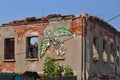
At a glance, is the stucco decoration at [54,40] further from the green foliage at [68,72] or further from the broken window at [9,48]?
the broken window at [9,48]

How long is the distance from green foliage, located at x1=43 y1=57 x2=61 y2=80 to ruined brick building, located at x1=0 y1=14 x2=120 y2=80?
1.53 ft

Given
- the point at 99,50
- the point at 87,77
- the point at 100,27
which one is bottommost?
the point at 87,77

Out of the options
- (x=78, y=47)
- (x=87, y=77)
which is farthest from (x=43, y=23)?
(x=87, y=77)

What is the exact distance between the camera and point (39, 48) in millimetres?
24984

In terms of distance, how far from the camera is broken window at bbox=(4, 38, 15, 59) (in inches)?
1051

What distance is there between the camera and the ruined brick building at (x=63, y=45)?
920 inches

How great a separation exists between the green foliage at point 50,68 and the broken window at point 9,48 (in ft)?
13.0

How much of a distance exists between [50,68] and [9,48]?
15.9ft

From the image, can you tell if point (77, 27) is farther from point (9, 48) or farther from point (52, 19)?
point (9, 48)

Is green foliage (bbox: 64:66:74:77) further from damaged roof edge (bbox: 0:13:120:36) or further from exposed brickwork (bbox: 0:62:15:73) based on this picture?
exposed brickwork (bbox: 0:62:15:73)

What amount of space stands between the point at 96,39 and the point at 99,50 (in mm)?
822

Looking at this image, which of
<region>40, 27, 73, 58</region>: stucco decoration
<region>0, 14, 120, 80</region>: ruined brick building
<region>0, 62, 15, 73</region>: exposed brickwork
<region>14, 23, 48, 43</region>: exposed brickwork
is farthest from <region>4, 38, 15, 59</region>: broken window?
<region>40, 27, 73, 58</region>: stucco decoration

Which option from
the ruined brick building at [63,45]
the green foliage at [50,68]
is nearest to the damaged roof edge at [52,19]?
the ruined brick building at [63,45]

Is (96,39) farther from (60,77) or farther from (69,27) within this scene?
(60,77)
